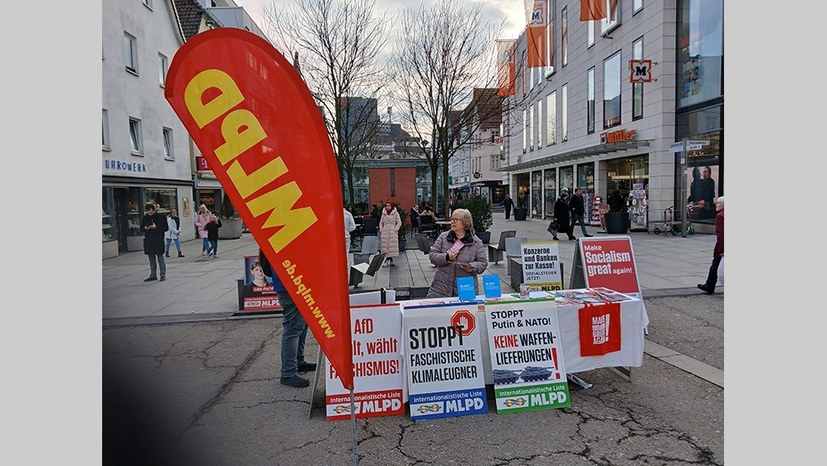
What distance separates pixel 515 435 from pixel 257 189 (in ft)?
8.95

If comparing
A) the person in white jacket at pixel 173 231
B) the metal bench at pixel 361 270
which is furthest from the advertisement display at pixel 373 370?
the person in white jacket at pixel 173 231

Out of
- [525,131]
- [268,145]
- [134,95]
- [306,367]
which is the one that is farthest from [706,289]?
[525,131]

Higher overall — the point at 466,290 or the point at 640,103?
the point at 640,103

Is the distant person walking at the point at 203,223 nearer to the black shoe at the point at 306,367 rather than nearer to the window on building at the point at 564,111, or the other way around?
the black shoe at the point at 306,367

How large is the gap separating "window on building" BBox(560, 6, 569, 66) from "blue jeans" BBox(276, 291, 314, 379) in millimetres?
27361

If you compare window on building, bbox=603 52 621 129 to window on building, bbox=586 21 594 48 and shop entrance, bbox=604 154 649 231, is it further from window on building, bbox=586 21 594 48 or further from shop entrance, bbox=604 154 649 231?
window on building, bbox=586 21 594 48

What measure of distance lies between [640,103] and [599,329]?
19.1 metres

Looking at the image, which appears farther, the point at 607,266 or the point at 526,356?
the point at 607,266

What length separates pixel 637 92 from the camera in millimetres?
20656

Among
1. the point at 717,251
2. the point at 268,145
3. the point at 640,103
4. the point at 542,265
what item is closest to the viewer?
the point at 268,145

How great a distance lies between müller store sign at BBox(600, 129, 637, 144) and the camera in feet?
67.7

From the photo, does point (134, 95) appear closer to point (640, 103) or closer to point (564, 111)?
point (640, 103)

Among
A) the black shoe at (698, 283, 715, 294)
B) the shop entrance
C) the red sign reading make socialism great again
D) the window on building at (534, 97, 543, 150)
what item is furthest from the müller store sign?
the red sign reading make socialism great again

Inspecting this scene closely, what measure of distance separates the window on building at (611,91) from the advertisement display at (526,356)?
68.1ft
